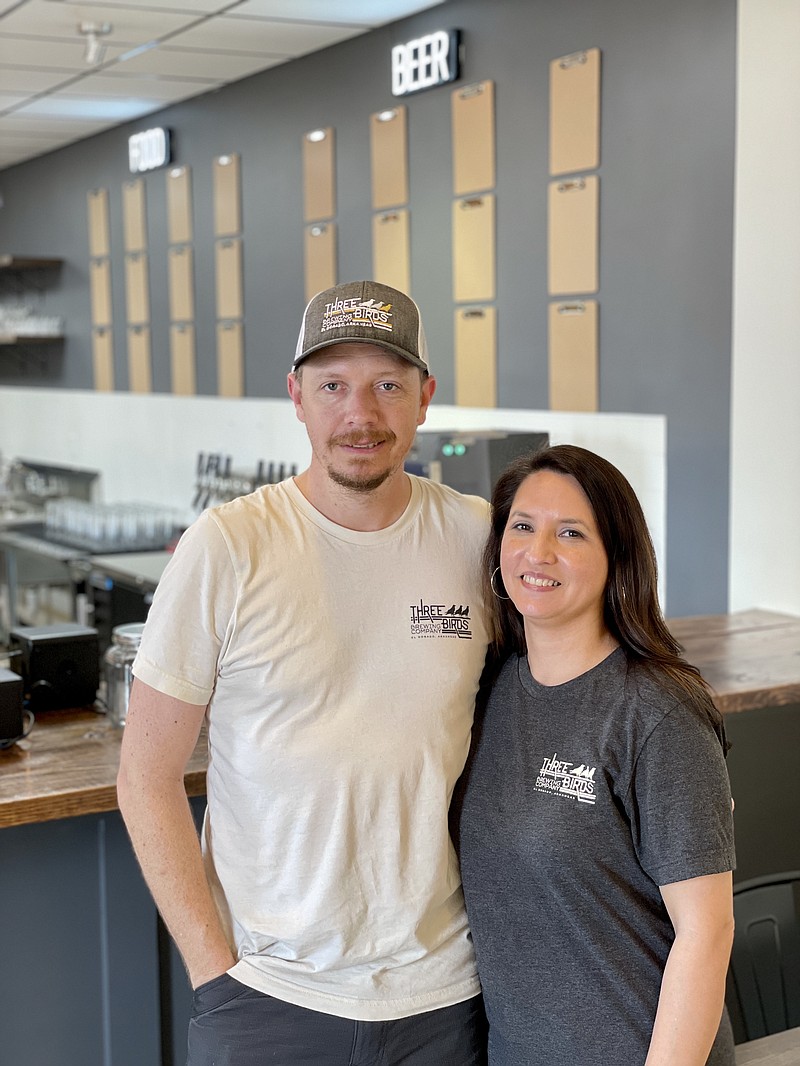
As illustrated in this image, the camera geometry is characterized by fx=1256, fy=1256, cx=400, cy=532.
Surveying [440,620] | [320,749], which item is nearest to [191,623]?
[320,749]

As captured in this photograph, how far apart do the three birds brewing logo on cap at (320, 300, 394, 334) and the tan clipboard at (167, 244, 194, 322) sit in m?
4.88

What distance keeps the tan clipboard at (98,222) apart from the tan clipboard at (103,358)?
45 centimetres

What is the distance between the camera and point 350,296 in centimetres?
163

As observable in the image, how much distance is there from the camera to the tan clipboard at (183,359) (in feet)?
20.9

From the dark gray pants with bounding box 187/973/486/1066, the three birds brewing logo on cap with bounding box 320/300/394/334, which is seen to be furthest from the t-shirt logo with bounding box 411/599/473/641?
the dark gray pants with bounding box 187/973/486/1066

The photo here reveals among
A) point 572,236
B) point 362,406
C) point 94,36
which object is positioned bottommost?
point 362,406

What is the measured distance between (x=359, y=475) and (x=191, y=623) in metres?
0.28

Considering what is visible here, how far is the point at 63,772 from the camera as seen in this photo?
2115 mm

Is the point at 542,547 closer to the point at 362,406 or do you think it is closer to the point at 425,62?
the point at 362,406

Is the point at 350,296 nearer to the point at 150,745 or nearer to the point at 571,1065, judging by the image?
the point at 150,745

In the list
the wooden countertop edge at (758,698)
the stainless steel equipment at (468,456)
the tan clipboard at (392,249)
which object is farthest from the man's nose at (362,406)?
the tan clipboard at (392,249)

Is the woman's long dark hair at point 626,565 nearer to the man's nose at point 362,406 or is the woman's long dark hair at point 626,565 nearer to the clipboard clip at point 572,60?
the man's nose at point 362,406

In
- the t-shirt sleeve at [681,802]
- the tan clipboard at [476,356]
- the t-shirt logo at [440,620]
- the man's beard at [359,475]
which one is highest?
the tan clipboard at [476,356]

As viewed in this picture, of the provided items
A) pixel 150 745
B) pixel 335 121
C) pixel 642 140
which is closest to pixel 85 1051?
pixel 150 745
